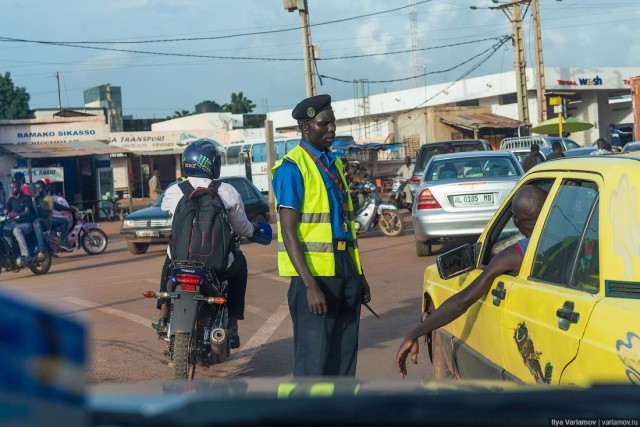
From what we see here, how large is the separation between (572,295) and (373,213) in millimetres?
14809

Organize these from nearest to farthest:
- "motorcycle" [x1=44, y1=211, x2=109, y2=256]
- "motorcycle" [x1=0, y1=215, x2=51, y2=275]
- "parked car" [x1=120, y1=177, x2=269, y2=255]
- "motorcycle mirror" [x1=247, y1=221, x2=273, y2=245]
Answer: "motorcycle mirror" [x1=247, y1=221, x2=273, y2=245] < "motorcycle" [x1=0, y1=215, x2=51, y2=275] < "parked car" [x1=120, y1=177, x2=269, y2=255] < "motorcycle" [x1=44, y1=211, x2=109, y2=256]

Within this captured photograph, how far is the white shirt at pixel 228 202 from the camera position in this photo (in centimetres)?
635

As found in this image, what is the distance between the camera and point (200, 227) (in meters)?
6.20

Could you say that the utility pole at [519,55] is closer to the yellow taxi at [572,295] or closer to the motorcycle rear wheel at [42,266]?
the motorcycle rear wheel at [42,266]

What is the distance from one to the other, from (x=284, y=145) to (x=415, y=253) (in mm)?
25812

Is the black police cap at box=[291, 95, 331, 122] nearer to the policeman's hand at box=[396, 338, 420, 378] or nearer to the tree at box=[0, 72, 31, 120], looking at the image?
the policeman's hand at box=[396, 338, 420, 378]

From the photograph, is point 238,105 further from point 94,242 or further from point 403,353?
point 403,353

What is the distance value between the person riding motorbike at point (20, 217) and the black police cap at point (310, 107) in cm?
1153

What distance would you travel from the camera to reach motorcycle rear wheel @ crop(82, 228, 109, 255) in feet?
61.0

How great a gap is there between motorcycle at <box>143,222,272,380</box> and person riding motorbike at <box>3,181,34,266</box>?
31.3ft

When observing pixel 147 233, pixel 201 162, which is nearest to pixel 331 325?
pixel 201 162

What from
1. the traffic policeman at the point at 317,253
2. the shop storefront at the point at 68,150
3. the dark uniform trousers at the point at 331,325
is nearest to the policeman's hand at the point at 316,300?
the traffic policeman at the point at 317,253

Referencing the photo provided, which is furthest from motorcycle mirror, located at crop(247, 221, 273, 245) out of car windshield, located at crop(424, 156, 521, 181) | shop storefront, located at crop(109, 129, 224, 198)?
shop storefront, located at crop(109, 129, 224, 198)

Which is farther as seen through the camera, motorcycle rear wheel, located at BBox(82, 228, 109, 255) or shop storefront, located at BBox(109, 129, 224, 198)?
shop storefront, located at BBox(109, 129, 224, 198)
